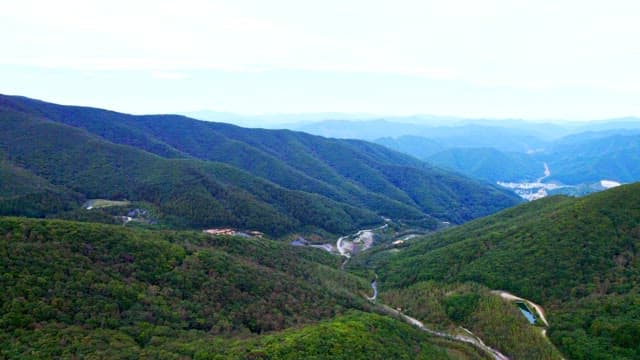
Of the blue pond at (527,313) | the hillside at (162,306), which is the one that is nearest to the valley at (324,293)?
the hillside at (162,306)

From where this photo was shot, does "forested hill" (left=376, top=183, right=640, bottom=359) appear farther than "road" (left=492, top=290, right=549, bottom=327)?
No

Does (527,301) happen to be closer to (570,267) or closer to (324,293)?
(570,267)

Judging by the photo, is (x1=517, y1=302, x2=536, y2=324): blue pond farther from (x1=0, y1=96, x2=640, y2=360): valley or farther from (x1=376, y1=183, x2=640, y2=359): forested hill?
(x1=376, y1=183, x2=640, y2=359): forested hill

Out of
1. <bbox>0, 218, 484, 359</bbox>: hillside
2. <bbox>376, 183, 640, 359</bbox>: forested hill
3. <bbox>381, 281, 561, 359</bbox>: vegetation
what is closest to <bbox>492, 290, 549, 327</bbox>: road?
<bbox>376, 183, 640, 359</bbox>: forested hill

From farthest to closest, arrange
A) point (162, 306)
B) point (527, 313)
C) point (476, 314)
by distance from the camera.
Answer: point (527, 313)
point (476, 314)
point (162, 306)

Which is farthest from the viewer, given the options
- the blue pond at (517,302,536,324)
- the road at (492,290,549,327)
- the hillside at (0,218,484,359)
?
the road at (492,290,549,327)

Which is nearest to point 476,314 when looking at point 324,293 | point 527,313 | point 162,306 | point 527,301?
point 527,313

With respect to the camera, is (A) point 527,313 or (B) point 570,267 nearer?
(A) point 527,313

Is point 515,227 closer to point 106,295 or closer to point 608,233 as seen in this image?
point 608,233
